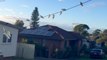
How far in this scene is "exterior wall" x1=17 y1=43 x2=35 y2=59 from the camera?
2916 centimetres

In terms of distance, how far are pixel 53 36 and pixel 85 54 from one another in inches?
397

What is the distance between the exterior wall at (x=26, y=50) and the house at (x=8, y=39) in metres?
1.35

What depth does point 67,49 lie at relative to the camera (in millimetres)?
37062

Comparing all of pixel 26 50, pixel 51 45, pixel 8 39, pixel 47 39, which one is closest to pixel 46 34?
pixel 47 39

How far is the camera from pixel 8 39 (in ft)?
88.9

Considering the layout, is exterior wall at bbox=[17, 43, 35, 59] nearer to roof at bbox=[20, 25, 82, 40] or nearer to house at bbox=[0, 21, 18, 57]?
house at bbox=[0, 21, 18, 57]

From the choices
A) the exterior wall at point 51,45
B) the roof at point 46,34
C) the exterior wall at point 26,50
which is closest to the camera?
the exterior wall at point 26,50

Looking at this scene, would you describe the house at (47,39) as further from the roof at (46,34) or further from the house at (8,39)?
the house at (8,39)

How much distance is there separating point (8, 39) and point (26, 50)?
10.1ft

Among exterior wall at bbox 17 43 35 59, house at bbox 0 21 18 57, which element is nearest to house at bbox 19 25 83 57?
exterior wall at bbox 17 43 35 59

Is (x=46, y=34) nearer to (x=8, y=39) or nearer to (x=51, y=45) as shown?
(x=51, y=45)

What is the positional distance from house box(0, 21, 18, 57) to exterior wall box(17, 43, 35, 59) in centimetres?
135

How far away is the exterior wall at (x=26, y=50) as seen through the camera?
29.2 m

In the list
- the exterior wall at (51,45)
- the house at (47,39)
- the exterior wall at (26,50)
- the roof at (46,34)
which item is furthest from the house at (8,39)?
the roof at (46,34)
